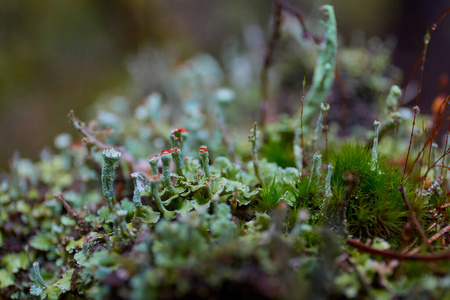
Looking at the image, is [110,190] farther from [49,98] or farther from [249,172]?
[49,98]

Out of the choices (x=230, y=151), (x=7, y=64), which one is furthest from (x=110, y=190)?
(x=7, y=64)

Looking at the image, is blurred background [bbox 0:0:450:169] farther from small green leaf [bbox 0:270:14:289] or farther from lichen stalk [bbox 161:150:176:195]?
lichen stalk [bbox 161:150:176:195]

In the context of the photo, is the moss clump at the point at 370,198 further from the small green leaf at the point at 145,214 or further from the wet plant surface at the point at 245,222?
the small green leaf at the point at 145,214

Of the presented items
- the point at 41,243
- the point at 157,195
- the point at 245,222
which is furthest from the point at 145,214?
the point at 41,243

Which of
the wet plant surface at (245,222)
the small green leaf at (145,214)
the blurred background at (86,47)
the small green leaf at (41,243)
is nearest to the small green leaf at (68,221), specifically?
the wet plant surface at (245,222)

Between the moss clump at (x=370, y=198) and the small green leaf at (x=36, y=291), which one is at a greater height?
the moss clump at (x=370, y=198)

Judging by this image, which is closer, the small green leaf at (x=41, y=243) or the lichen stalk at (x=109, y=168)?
the lichen stalk at (x=109, y=168)

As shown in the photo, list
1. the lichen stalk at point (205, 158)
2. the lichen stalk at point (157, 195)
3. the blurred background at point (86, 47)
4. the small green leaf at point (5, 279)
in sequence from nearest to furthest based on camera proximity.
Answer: the lichen stalk at point (157, 195) → the lichen stalk at point (205, 158) → the small green leaf at point (5, 279) → the blurred background at point (86, 47)
